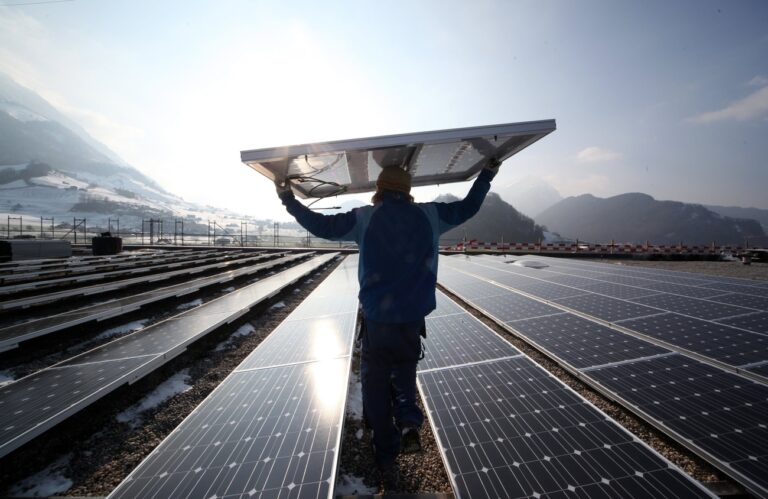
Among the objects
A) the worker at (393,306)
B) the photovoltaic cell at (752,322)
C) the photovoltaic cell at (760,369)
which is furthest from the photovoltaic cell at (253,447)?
the photovoltaic cell at (752,322)

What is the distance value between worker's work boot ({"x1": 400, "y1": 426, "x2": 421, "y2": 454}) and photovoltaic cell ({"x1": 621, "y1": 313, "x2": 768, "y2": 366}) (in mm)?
3727

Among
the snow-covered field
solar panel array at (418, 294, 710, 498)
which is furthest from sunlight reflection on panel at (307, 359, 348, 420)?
the snow-covered field

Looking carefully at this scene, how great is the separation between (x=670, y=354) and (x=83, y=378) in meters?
7.14

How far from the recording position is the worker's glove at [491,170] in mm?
3039

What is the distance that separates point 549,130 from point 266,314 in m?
7.57

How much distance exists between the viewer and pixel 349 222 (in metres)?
2.64

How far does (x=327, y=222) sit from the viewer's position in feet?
8.75

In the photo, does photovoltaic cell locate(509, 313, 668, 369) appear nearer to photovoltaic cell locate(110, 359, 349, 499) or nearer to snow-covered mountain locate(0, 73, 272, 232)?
photovoltaic cell locate(110, 359, 349, 499)

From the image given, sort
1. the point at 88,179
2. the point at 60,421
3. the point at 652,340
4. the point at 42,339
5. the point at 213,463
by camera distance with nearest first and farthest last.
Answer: the point at 213,463 → the point at 60,421 → the point at 652,340 → the point at 42,339 → the point at 88,179

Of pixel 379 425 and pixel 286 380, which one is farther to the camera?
pixel 286 380

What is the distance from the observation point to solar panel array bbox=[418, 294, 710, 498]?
191 cm

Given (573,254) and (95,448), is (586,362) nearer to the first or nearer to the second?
(95,448)

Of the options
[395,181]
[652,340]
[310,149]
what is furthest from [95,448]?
[652,340]

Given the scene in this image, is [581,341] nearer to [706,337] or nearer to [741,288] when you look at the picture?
[706,337]
